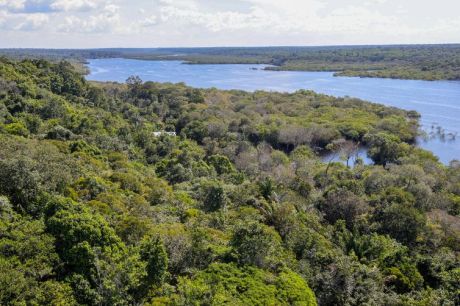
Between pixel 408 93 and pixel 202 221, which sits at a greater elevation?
pixel 408 93

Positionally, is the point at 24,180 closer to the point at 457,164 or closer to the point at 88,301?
the point at 88,301

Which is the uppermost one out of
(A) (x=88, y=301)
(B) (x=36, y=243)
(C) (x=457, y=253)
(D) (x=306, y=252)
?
(B) (x=36, y=243)

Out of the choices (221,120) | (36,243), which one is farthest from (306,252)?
(221,120)

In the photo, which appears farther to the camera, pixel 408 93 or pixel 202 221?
pixel 408 93

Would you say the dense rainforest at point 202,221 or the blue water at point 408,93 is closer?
the dense rainforest at point 202,221

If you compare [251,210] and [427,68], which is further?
[427,68]

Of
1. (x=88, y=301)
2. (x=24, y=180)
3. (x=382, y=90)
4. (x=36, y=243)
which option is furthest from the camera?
(x=382, y=90)

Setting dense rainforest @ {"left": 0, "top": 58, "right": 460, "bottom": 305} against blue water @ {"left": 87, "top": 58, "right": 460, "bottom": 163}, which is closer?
dense rainforest @ {"left": 0, "top": 58, "right": 460, "bottom": 305}

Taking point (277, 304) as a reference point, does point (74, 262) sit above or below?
above
